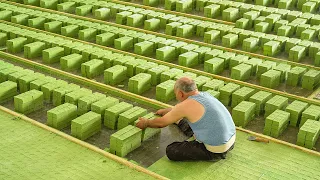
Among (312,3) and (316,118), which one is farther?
(312,3)

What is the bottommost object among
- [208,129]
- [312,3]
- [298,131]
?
[298,131]

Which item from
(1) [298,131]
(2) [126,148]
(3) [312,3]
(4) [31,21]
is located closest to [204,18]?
(3) [312,3]

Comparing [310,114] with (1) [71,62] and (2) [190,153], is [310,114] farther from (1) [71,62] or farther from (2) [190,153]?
(1) [71,62]

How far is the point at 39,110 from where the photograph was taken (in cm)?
645

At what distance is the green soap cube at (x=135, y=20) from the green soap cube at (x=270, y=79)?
3853 mm

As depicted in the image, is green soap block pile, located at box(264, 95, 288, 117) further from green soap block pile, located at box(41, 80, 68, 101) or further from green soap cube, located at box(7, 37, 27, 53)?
green soap cube, located at box(7, 37, 27, 53)

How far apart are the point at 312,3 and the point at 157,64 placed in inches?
194

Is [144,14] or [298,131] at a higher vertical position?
[144,14]

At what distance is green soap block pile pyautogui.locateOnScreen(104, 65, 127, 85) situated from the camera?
7.33m

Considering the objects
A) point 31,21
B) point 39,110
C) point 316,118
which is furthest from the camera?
point 31,21

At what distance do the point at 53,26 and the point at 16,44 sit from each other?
122 cm

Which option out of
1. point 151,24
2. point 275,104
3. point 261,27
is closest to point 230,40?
point 261,27

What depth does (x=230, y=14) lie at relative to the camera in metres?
10.2

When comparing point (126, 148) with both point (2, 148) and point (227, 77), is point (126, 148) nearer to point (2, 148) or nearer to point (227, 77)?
point (2, 148)
